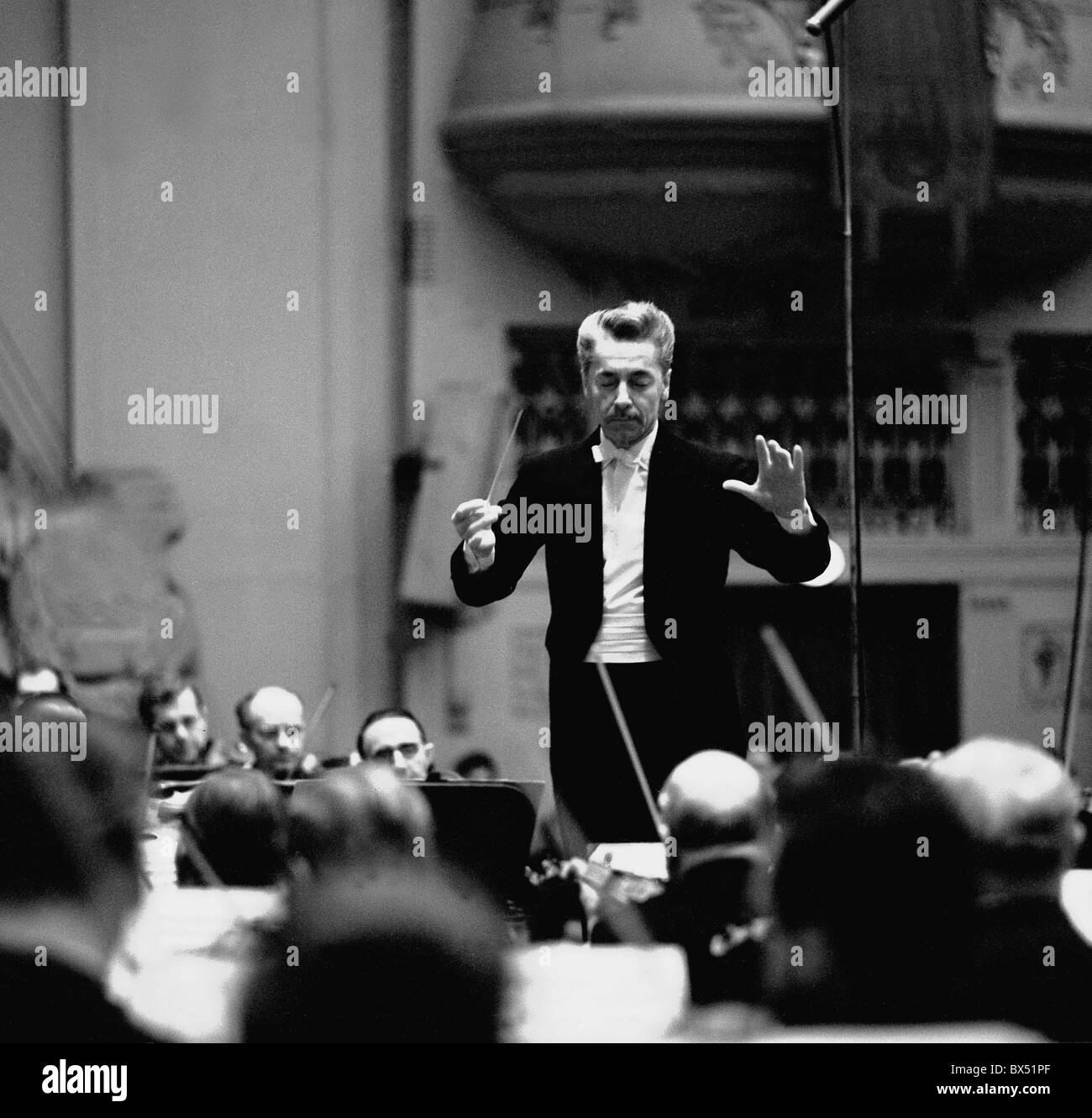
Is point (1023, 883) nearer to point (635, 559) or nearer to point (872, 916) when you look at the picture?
point (872, 916)

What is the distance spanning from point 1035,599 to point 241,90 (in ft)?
5.66

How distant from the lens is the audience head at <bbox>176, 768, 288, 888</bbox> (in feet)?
12.0

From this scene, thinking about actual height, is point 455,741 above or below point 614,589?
below

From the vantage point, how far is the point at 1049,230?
160 inches

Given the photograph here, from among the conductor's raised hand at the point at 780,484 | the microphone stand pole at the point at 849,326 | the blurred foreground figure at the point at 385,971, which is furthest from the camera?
the microphone stand pole at the point at 849,326

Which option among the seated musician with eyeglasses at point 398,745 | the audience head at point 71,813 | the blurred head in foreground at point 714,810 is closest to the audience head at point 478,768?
the seated musician with eyeglasses at point 398,745

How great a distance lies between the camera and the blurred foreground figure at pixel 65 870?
379cm

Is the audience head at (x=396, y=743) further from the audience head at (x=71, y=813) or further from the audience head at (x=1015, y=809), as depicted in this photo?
the audience head at (x=1015, y=809)

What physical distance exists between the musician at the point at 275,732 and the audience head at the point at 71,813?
193mm

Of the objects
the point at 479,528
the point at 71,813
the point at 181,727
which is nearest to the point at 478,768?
the point at 479,528

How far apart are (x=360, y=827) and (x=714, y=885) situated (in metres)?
0.60

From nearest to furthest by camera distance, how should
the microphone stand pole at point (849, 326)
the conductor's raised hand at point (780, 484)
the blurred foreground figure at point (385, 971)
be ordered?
the blurred foreground figure at point (385, 971) < the conductor's raised hand at point (780, 484) < the microphone stand pole at point (849, 326)
